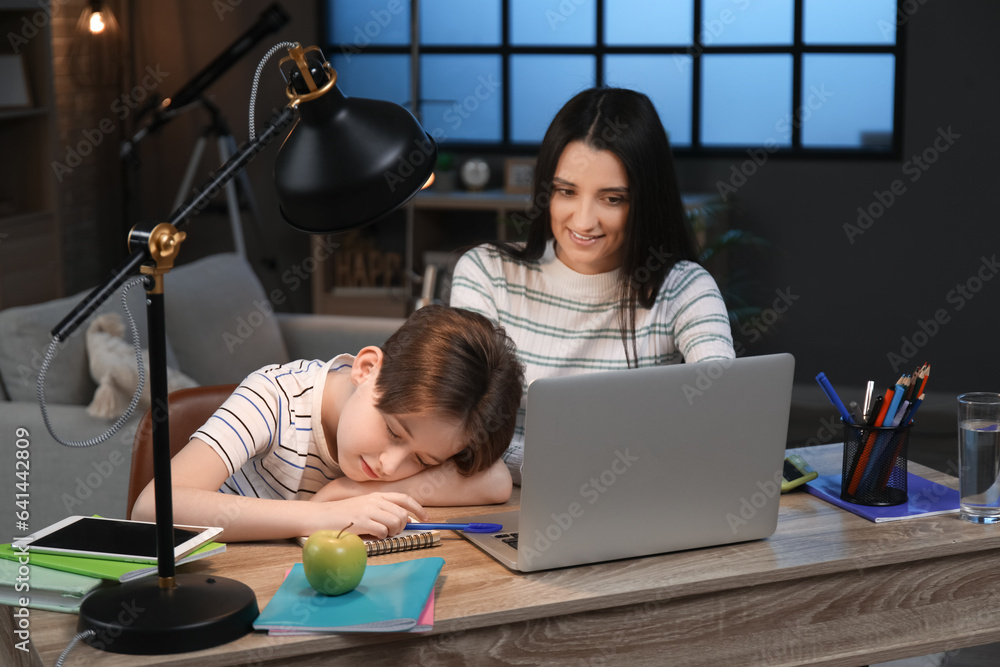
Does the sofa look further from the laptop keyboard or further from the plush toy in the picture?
the laptop keyboard

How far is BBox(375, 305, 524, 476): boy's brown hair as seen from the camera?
50.7 inches

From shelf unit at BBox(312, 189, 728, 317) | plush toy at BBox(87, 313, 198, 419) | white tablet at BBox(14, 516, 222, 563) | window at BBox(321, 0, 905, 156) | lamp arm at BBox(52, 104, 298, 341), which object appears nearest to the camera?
lamp arm at BBox(52, 104, 298, 341)

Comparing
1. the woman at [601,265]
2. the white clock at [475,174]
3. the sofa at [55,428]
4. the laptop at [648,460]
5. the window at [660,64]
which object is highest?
the window at [660,64]

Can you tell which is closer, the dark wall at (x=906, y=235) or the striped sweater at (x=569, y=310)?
the striped sweater at (x=569, y=310)

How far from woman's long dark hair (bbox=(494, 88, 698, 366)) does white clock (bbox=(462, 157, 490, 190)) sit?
341cm

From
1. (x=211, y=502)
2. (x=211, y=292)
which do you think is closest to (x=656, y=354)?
(x=211, y=502)

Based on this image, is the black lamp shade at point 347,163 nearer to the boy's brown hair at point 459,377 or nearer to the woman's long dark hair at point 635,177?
the boy's brown hair at point 459,377

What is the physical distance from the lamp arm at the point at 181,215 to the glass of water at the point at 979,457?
965 millimetres

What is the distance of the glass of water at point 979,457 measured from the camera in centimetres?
137

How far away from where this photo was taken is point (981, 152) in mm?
4598

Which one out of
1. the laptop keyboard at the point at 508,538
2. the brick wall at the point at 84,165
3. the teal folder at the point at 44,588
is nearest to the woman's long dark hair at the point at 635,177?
the laptop keyboard at the point at 508,538

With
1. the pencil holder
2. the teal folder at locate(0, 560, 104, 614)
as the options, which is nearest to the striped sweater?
the pencil holder

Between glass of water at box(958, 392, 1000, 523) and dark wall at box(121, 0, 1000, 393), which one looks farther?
dark wall at box(121, 0, 1000, 393)

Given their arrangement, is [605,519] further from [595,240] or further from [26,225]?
[26,225]
